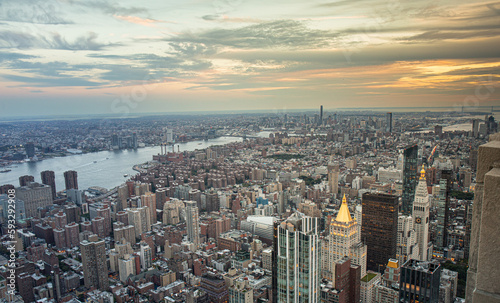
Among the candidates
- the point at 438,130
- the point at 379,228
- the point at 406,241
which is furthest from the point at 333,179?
the point at 406,241

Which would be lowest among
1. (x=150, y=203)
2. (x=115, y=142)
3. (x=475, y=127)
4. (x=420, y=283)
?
(x=150, y=203)

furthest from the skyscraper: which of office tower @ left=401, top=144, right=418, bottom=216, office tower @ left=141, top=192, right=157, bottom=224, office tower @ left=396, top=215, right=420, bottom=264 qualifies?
office tower @ left=401, top=144, right=418, bottom=216

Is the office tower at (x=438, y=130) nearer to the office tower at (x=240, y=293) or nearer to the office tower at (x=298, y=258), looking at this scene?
the office tower at (x=298, y=258)

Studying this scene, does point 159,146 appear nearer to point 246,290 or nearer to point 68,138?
point 68,138

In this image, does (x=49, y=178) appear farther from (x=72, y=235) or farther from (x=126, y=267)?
(x=126, y=267)

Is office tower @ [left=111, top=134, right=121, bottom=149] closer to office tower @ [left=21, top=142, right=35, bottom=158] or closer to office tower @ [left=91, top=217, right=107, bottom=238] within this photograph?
office tower @ [left=21, top=142, right=35, bottom=158]

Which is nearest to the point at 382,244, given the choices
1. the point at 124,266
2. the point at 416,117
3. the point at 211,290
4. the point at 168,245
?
the point at 416,117
